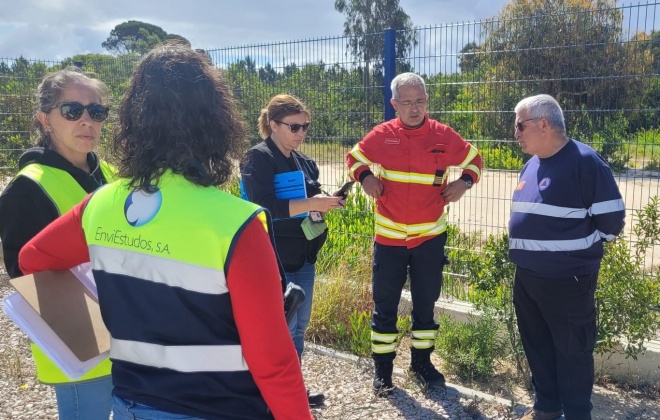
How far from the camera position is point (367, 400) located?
415 cm

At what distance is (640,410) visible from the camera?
388 cm

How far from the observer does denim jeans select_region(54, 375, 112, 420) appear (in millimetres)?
2377

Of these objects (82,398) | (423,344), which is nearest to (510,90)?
(423,344)

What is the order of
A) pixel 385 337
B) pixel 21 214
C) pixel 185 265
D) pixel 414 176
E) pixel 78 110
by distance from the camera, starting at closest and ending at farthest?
pixel 185 265 < pixel 21 214 < pixel 78 110 < pixel 414 176 < pixel 385 337

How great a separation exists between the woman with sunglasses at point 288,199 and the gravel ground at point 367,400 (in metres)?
0.67

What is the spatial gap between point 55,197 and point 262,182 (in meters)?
1.45

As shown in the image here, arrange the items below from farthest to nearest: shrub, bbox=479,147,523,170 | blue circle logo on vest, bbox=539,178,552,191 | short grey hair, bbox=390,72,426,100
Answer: shrub, bbox=479,147,523,170
short grey hair, bbox=390,72,426,100
blue circle logo on vest, bbox=539,178,552,191

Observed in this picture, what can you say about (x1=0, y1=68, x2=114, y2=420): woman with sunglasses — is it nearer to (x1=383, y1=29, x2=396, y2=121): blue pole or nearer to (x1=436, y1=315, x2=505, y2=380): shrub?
(x1=436, y1=315, x2=505, y2=380): shrub

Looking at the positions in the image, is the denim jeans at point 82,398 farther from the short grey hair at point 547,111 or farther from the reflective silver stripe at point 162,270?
the short grey hair at point 547,111

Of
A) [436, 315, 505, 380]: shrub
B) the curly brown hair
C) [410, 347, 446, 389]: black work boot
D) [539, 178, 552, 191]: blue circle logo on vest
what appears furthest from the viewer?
[436, 315, 505, 380]: shrub

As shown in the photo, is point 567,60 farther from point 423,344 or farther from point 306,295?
point 306,295

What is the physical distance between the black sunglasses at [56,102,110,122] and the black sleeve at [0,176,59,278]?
0.37 m

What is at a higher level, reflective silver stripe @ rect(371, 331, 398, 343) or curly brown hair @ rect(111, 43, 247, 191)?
curly brown hair @ rect(111, 43, 247, 191)

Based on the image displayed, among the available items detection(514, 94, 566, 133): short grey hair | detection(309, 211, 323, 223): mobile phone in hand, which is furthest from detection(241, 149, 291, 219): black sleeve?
detection(514, 94, 566, 133): short grey hair
